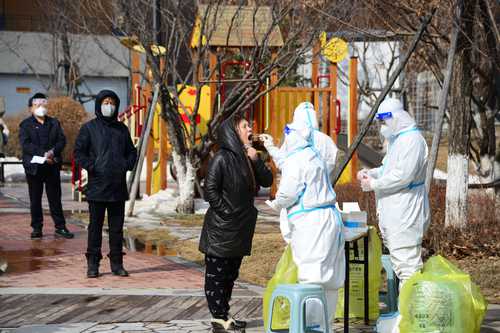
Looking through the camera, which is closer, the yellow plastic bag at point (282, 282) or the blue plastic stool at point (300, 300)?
the blue plastic stool at point (300, 300)

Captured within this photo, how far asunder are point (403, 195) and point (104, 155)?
11.5ft

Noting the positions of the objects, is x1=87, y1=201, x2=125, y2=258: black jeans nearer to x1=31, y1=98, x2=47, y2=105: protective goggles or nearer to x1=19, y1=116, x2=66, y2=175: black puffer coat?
x1=19, y1=116, x2=66, y2=175: black puffer coat

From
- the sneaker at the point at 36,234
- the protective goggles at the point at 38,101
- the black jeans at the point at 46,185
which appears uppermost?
the protective goggles at the point at 38,101

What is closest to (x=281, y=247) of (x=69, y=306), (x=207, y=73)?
(x=69, y=306)

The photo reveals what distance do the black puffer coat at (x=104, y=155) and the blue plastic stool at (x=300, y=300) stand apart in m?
3.33

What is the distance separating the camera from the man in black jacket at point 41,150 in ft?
40.8

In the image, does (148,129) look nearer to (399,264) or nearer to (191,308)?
(191,308)

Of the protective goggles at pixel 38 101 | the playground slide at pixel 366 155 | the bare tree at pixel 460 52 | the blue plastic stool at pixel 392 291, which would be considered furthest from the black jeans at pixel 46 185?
the playground slide at pixel 366 155

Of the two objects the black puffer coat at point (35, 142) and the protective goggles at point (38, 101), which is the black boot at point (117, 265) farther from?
the protective goggles at point (38, 101)

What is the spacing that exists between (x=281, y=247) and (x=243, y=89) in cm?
448

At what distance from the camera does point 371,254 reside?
26.9ft

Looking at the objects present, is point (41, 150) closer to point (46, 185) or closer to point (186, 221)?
point (46, 185)

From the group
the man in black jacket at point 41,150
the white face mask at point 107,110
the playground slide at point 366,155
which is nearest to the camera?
the white face mask at point 107,110

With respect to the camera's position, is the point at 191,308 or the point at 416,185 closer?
the point at 416,185
